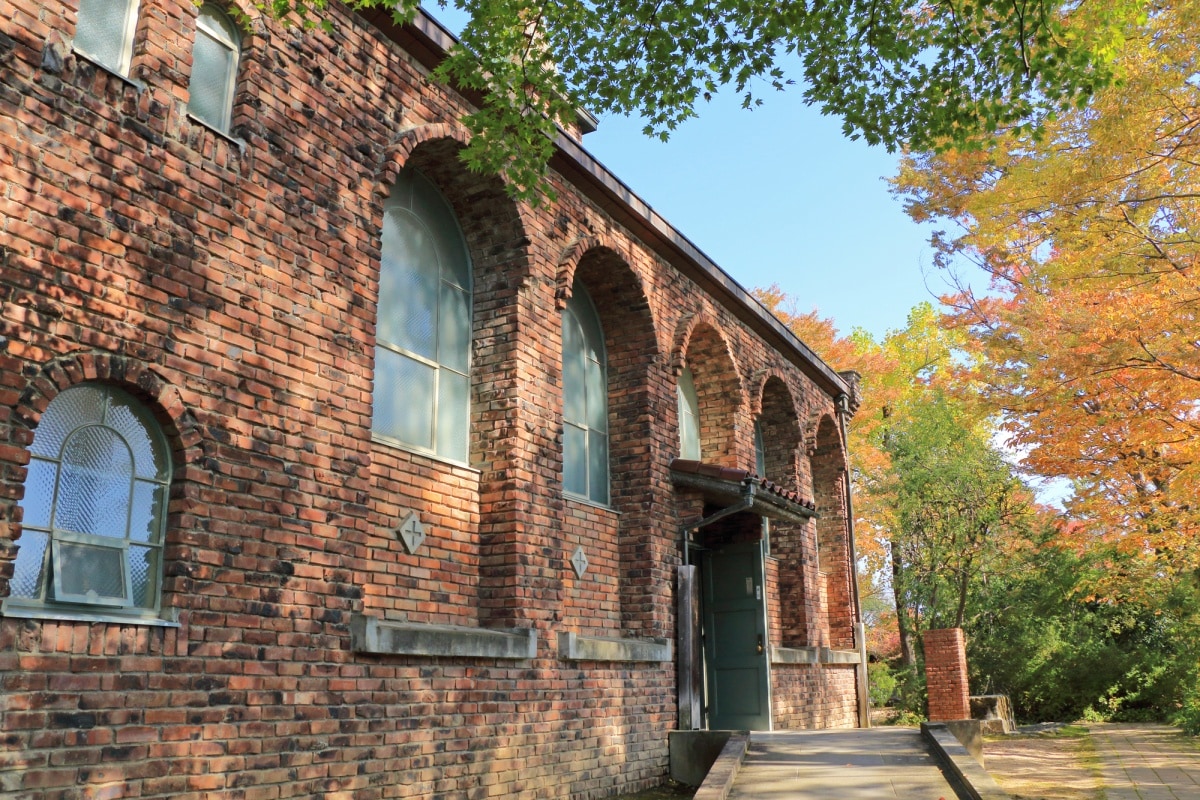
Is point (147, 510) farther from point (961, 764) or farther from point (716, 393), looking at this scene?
point (716, 393)

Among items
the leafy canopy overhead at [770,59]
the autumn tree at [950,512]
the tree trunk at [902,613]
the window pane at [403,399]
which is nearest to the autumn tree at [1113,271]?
the leafy canopy overhead at [770,59]

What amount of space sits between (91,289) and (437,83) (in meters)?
4.03

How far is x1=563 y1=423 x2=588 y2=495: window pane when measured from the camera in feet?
35.1

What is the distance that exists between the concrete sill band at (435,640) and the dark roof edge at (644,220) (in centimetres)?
468

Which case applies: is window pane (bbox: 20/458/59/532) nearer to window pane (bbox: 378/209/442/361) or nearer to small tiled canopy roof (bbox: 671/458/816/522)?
window pane (bbox: 378/209/442/361)

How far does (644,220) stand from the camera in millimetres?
11367

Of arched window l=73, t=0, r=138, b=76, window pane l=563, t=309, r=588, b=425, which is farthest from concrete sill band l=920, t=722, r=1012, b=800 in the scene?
arched window l=73, t=0, r=138, b=76

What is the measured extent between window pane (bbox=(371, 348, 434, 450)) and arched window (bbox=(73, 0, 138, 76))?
2.89 m

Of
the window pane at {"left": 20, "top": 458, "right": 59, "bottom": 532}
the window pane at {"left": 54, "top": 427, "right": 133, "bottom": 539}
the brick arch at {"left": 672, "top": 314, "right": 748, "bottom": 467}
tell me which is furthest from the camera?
the brick arch at {"left": 672, "top": 314, "right": 748, "bottom": 467}

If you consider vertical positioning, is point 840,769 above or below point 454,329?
below

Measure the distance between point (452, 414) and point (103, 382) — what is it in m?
3.80

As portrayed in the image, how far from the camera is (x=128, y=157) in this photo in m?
5.58

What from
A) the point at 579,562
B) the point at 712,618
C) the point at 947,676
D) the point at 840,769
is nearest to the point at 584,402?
the point at 579,562

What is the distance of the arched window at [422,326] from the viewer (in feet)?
26.7
